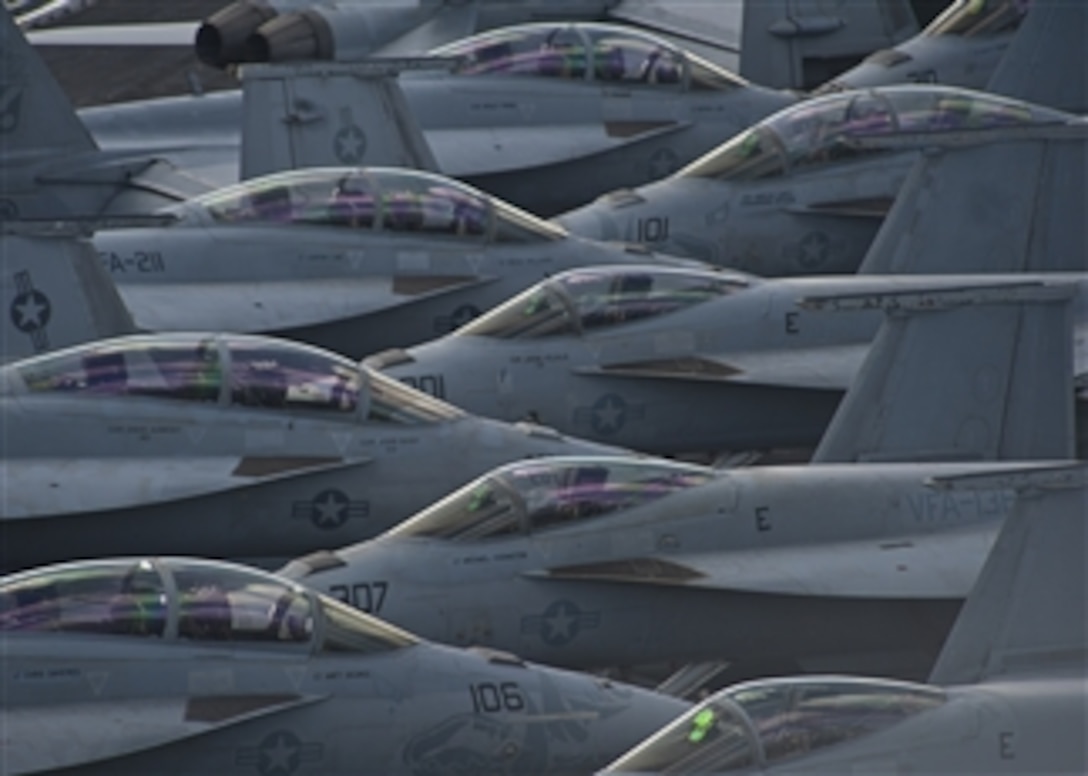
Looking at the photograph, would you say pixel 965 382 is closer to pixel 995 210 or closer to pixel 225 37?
pixel 995 210

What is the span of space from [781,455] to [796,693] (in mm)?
10664

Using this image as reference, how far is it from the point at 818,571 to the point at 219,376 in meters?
5.13

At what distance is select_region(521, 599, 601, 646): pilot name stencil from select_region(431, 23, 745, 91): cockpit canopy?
1416 cm

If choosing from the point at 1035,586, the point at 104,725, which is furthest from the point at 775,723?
the point at 104,725

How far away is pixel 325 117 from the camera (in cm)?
2952

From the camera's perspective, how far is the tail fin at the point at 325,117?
A: 2928 centimetres

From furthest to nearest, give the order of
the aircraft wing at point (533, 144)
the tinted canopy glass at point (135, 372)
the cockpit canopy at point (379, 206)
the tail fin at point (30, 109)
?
the aircraft wing at point (533, 144)
the tail fin at point (30, 109)
the cockpit canopy at point (379, 206)
the tinted canopy glass at point (135, 372)

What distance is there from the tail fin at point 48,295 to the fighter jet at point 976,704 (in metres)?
10.1

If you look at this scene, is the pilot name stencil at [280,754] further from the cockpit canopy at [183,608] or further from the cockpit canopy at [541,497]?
the cockpit canopy at [541,497]

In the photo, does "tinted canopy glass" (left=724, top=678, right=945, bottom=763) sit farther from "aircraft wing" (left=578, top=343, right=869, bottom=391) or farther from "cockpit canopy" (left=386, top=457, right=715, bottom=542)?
"aircraft wing" (left=578, top=343, right=869, bottom=391)

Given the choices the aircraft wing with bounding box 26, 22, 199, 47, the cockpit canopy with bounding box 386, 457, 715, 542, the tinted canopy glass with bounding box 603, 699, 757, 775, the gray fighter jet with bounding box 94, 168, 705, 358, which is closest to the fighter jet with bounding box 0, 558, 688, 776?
the cockpit canopy with bounding box 386, 457, 715, 542

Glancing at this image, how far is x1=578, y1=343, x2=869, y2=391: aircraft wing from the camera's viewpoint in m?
23.5

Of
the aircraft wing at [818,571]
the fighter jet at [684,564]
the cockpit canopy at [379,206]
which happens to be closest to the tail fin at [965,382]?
the fighter jet at [684,564]

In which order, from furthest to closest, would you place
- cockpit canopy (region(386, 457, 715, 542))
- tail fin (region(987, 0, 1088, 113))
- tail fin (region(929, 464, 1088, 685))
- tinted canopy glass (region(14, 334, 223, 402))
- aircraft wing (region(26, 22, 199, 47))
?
aircraft wing (region(26, 22, 199, 47)) → tail fin (region(987, 0, 1088, 113)) → tinted canopy glass (region(14, 334, 223, 402)) → cockpit canopy (region(386, 457, 715, 542)) → tail fin (region(929, 464, 1088, 685))
